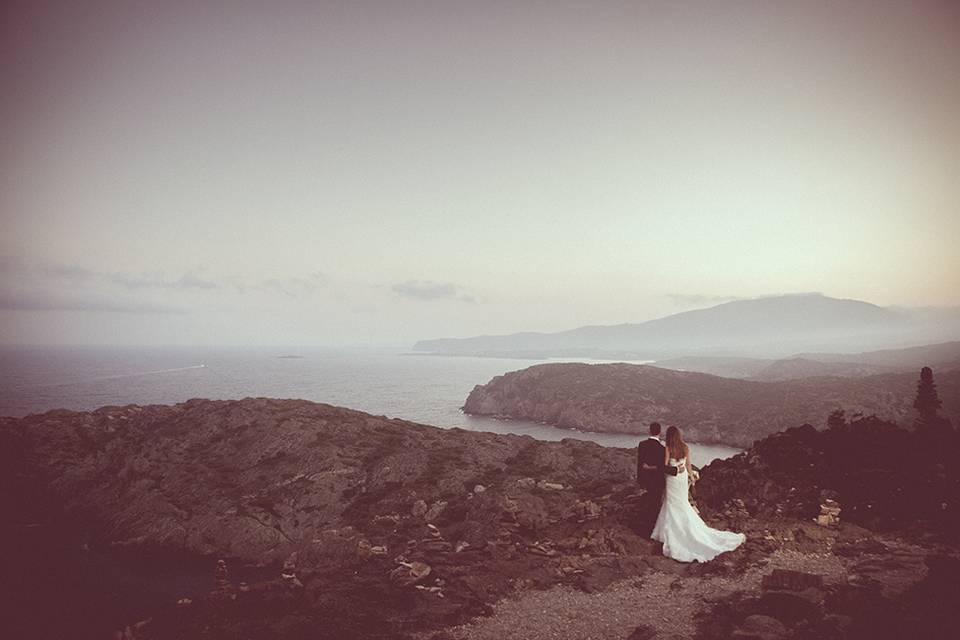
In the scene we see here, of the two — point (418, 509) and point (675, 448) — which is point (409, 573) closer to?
point (675, 448)

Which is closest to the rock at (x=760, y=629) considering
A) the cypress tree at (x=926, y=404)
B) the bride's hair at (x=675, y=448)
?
the bride's hair at (x=675, y=448)

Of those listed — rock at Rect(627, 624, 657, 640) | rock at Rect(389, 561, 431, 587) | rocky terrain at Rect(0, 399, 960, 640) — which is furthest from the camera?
rock at Rect(389, 561, 431, 587)

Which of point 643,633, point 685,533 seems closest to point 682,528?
point 685,533

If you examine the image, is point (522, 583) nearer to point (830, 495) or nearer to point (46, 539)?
point (830, 495)

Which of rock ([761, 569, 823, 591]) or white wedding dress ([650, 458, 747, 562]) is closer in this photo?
rock ([761, 569, 823, 591])

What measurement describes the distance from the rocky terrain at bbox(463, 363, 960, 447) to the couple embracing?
109 meters

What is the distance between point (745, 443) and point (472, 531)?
10999 centimetres

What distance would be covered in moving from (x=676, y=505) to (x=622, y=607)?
15.4 ft

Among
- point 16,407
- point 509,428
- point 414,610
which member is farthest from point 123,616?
point 16,407

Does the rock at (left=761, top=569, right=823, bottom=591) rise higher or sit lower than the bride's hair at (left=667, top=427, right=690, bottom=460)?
lower

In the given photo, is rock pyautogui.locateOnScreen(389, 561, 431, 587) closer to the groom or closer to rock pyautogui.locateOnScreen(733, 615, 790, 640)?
the groom

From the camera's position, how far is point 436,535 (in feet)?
92.5

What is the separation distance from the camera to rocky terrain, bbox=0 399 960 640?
1388 centimetres

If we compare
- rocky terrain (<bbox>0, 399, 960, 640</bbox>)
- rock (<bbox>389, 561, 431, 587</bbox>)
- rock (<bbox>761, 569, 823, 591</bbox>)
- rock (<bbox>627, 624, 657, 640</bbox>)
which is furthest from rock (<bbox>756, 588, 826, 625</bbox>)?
rock (<bbox>389, 561, 431, 587</bbox>)
